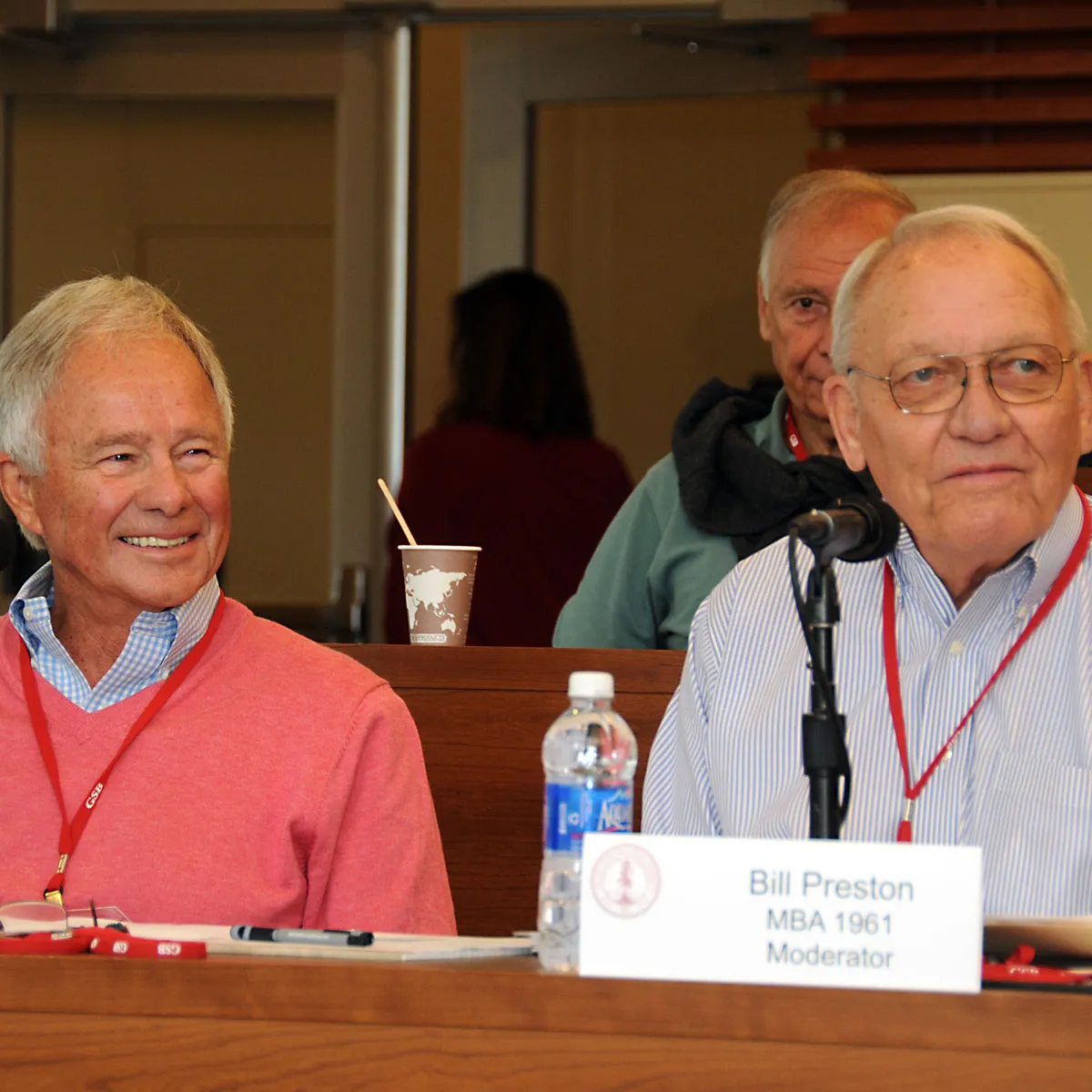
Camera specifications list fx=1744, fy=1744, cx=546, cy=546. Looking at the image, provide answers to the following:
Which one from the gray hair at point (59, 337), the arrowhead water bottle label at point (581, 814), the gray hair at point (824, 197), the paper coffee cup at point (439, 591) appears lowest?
the arrowhead water bottle label at point (581, 814)

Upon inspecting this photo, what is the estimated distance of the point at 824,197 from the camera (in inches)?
109

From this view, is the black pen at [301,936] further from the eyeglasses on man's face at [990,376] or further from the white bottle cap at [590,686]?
the eyeglasses on man's face at [990,376]

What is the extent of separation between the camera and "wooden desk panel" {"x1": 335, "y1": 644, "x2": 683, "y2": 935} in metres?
2.30

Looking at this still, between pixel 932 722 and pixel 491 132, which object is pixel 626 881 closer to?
pixel 932 722

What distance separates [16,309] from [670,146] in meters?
1.95

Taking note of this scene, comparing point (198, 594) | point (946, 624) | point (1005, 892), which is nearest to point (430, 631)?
point (198, 594)

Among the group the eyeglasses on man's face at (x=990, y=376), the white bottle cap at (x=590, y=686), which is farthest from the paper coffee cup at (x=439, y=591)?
the white bottle cap at (x=590, y=686)

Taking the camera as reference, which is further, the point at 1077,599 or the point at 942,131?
the point at 942,131

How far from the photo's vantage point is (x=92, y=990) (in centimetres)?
118

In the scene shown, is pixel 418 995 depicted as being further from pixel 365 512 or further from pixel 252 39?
pixel 252 39

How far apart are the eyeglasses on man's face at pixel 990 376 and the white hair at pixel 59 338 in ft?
2.65

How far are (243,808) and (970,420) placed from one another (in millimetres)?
865

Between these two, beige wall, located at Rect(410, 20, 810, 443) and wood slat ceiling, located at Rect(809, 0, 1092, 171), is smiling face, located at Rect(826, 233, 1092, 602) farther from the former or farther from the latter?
beige wall, located at Rect(410, 20, 810, 443)

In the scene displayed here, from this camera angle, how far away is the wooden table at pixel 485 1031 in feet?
3.55
